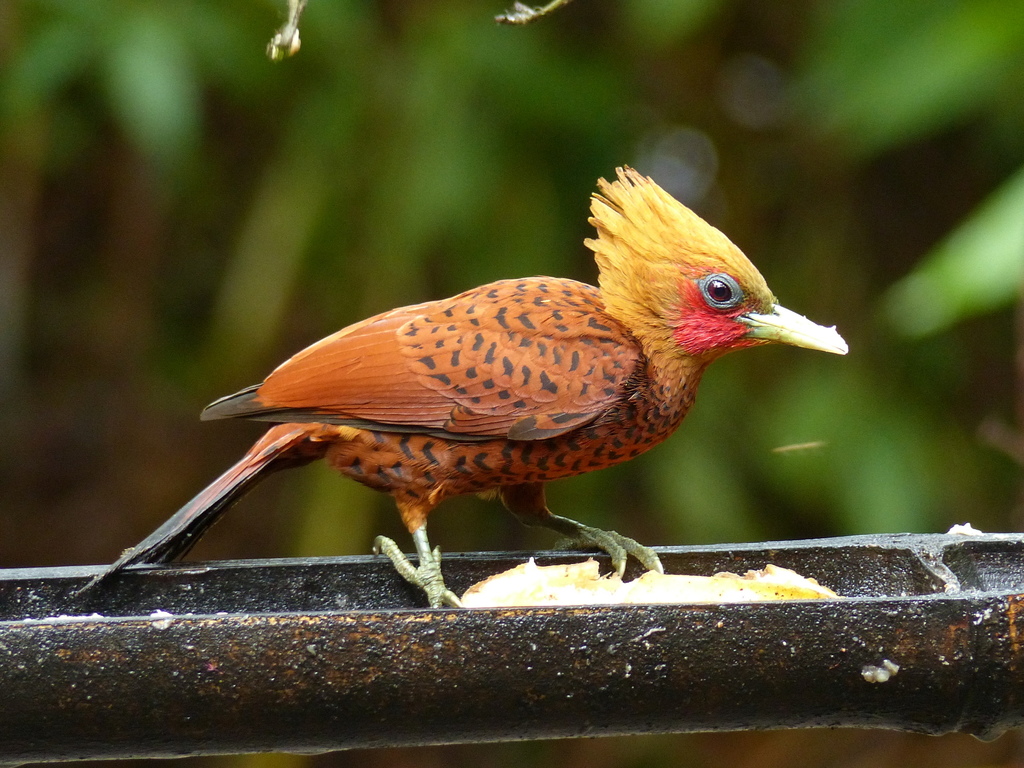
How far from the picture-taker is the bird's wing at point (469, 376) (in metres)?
2.27

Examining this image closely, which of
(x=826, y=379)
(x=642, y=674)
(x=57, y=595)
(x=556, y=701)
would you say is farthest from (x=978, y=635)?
(x=826, y=379)

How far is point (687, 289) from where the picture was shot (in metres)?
2.33

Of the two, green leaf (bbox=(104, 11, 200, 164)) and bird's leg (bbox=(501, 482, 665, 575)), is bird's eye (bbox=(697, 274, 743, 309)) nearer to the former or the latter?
bird's leg (bbox=(501, 482, 665, 575))

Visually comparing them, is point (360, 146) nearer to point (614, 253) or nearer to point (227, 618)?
point (614, 253)

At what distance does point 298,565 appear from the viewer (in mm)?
2201

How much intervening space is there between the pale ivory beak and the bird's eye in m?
0.04

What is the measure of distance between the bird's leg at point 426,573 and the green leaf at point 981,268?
1.17 metres

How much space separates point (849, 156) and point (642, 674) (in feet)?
10.7

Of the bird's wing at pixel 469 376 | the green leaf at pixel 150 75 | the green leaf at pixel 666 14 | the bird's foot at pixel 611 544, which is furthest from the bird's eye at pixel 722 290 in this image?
the green leaf at pixel 150 75

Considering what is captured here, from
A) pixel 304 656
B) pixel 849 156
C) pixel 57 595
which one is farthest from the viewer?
pixel 849 156

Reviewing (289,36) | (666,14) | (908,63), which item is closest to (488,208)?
(666,14)

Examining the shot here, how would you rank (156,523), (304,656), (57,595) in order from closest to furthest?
1. (304,656)
2. (57,595)
3. (156,523)

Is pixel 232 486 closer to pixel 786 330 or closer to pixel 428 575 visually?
pixel 428 575

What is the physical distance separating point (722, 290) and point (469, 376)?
475 millimetres
